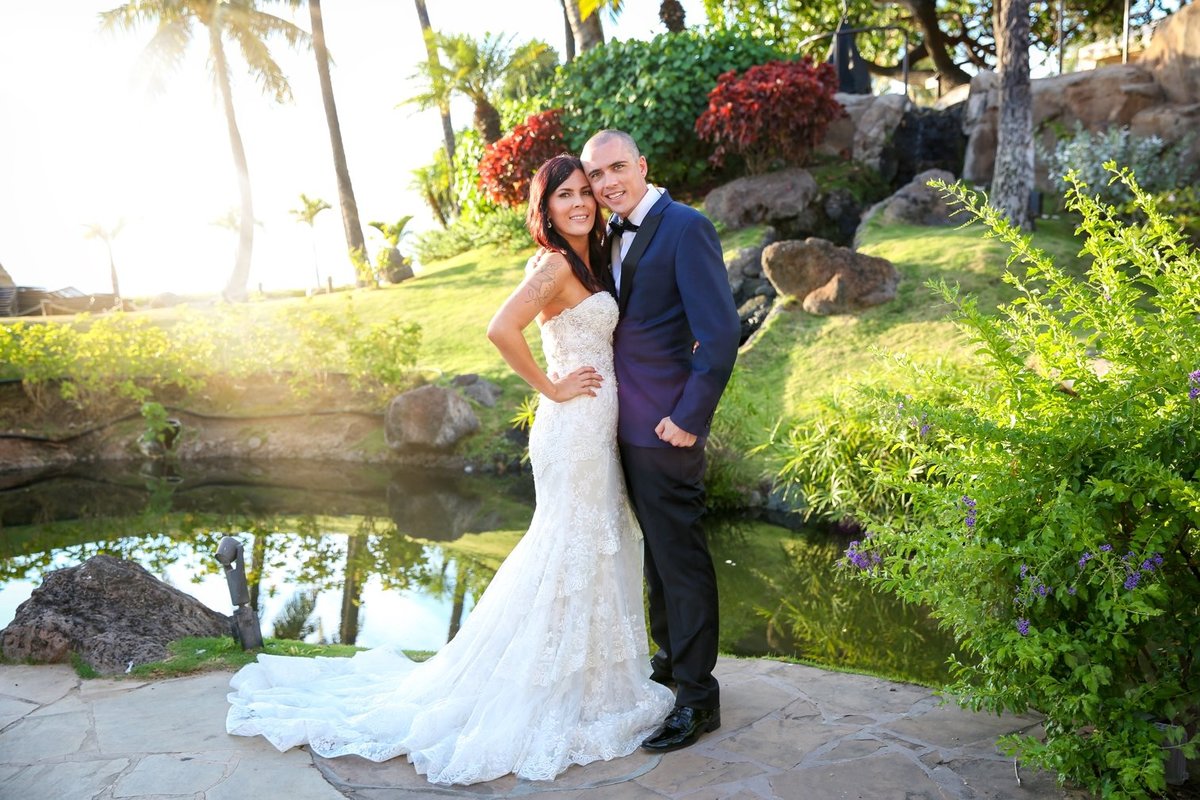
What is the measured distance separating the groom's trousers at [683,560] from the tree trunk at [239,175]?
18185mm

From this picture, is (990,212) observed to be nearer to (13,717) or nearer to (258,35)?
(13,717)

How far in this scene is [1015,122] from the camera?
10.7 meters

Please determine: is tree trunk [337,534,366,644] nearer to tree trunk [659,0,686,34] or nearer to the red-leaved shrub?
the red-leaved shrub

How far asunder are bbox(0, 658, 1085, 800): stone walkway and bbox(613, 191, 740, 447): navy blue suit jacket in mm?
1190

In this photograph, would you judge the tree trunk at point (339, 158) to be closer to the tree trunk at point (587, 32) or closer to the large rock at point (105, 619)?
the tree trunk at point (587, 32)

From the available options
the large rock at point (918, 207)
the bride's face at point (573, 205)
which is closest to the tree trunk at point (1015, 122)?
the large rock at point (918, 207)

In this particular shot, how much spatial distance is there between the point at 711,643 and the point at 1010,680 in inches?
41.7

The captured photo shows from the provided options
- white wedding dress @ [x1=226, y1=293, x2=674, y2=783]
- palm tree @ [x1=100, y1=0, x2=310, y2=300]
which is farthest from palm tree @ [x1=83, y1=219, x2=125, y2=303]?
white wedding dress @ [x1=226, y1=293, x2=674, y2=783]

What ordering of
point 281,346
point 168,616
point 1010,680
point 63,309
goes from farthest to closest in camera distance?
point 63,309, point 281,346, point 168,616, point 1010,680

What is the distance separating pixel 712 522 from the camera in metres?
7.97

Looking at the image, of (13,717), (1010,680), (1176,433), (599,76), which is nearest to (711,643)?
(1010,680)

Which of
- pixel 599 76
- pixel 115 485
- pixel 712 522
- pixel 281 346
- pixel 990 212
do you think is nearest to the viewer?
pixel 990 212

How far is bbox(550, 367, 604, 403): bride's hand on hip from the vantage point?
145 inches

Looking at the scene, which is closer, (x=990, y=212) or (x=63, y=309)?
(x=990, y=212)
